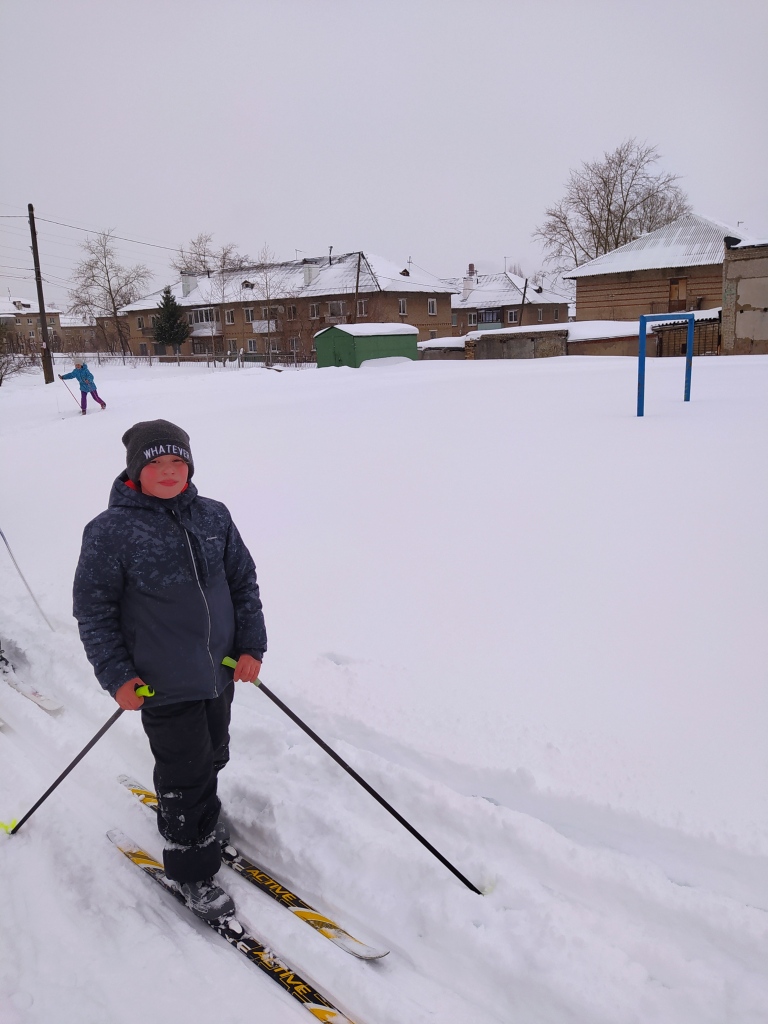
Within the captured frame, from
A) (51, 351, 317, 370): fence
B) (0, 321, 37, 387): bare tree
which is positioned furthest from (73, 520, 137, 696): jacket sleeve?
(51, 351, 317, 370): fence

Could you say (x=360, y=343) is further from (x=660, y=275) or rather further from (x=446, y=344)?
(x=660, y=275)

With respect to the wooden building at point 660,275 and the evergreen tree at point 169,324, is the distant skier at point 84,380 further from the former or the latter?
the evergreen tree at point 169,324

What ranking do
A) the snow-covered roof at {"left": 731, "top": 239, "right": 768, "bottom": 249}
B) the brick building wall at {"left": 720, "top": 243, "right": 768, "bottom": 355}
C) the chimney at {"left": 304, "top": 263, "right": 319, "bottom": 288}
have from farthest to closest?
the chimney at {"left": 304, "top": 263, "right": 319, "bottom": 288}, the brick building wall at {"left": 720, "top": 243, "right": 768, "bottom": 355}, the snow-covered roof at {"left": 731, "top": 239, "right": 768, "bottom": 249}

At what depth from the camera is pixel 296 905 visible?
2.32 meters

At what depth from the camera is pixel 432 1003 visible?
1.97 meters

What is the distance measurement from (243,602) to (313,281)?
45.7m

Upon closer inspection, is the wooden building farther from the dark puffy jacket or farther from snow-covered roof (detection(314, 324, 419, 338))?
the dark puffy jacket

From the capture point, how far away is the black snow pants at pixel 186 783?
7.50 feet

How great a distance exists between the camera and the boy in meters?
2.15

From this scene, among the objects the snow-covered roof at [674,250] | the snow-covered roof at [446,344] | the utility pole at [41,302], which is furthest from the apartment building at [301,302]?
the utility pole at [41,302]

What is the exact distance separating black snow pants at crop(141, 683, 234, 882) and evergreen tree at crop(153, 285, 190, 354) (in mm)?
45705

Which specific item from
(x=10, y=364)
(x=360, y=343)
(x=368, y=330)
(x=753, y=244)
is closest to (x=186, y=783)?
(x=753, y=244)

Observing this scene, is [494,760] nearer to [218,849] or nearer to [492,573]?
[218,849]

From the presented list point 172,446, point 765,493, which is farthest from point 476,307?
point 172,446
